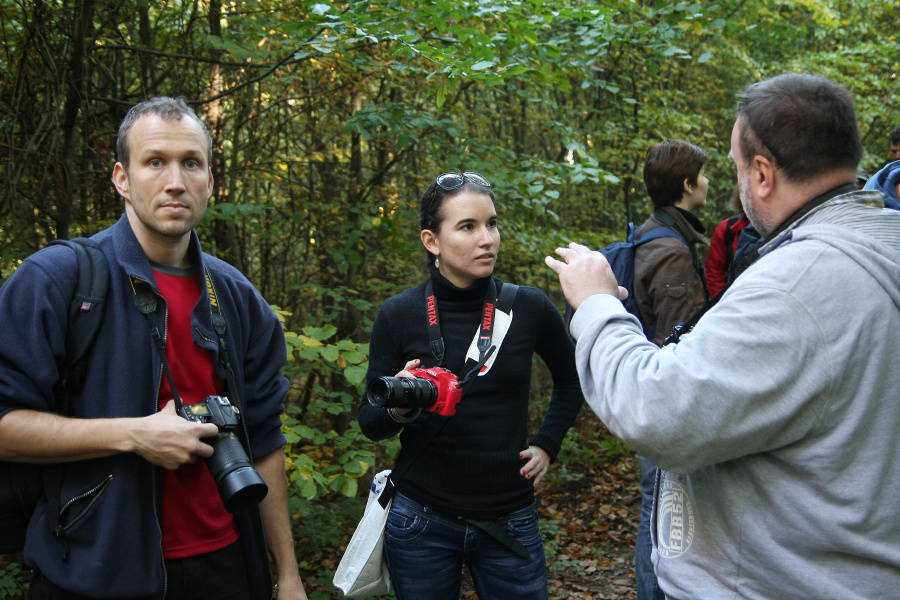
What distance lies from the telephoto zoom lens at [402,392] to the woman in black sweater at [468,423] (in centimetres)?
16

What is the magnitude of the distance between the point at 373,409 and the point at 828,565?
1.65 meters

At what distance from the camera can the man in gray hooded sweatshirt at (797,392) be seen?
1.36 meters

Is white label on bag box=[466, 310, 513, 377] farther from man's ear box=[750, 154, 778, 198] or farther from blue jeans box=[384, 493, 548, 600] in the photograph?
man's ear box=[750, 154, 778, 198]

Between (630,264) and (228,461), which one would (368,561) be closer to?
(228,461)

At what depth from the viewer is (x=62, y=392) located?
1.81m

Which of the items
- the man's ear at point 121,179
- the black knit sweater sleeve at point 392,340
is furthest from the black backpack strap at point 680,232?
the man's ear at point 121,179

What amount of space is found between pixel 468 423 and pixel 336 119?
237 inches

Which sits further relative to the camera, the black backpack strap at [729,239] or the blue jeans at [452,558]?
the black backpack strap at [729,239]

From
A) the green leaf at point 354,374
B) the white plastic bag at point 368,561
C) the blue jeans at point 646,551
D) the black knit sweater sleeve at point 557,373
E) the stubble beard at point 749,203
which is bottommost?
the blue jeans at point 646,551

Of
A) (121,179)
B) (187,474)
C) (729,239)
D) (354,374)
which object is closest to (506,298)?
(354,374)

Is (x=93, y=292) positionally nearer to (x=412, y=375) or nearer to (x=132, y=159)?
(x=132, y=159)

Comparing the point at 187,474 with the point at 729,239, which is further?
the point at 729,239

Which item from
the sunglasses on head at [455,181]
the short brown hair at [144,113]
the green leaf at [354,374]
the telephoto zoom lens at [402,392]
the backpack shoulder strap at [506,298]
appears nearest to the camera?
the short brown hair at [144,113]

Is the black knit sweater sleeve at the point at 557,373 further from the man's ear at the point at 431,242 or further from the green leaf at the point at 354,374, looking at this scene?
the green leaf at the point at 354,374
